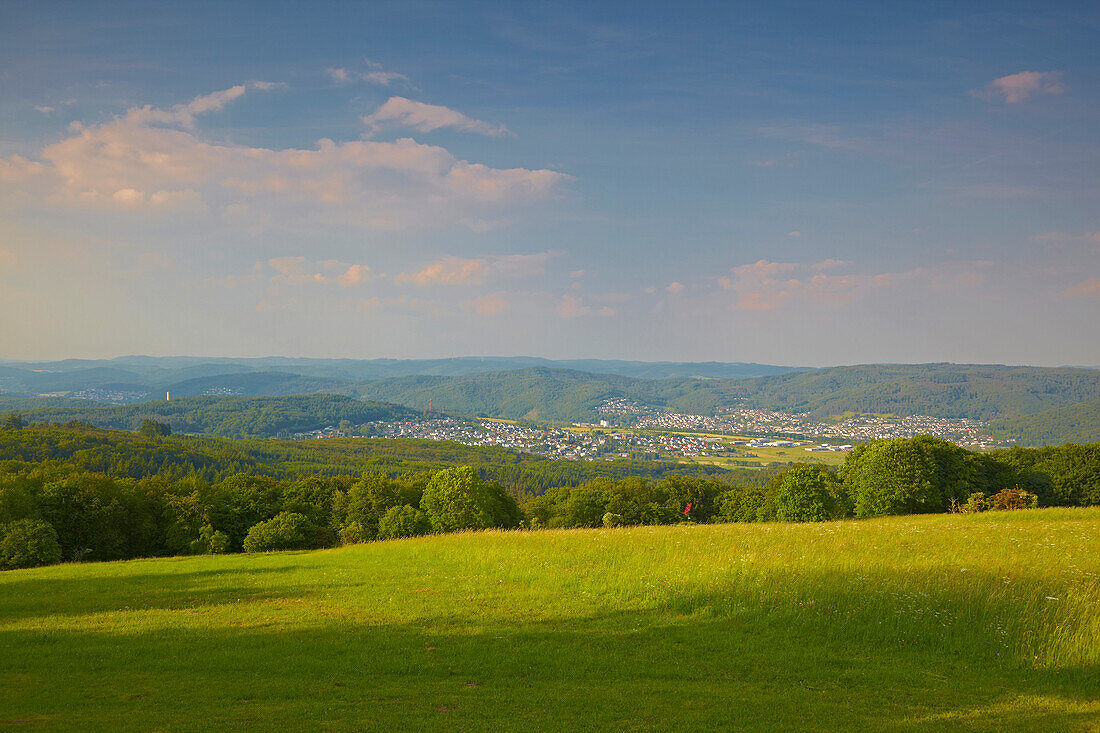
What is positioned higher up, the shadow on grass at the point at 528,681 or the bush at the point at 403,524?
the shadow on grass at the point at 528,681

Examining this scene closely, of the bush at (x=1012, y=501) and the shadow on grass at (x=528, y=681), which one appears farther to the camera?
the bush at (x=1012, y=501)

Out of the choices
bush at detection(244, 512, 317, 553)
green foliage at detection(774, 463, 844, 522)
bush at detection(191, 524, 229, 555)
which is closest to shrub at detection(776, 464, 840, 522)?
green foliage at detection(774, 463, 844, 522)

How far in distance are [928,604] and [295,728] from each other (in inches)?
539

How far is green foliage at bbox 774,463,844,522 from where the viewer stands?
155ft

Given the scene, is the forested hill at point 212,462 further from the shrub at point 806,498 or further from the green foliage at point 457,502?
the shrub at point 806,498

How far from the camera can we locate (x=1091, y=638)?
11633mm

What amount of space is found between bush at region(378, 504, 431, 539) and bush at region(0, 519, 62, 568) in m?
20.9

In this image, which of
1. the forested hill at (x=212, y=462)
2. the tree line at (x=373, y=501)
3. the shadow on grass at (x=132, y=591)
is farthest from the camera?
the forested hill at (x=212, y=462)

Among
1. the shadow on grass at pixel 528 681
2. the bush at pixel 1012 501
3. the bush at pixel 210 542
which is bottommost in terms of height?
the bush at pixel 210 542

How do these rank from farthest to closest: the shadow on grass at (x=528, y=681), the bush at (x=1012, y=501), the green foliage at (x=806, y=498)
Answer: the green foliage at (x=806, y=498) → the bush at (x=1012, y=501) → the shadow on grass at (x=528, y=681)

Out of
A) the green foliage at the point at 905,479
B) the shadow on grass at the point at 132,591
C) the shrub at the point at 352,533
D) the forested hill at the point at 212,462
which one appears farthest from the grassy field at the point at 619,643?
the forested hill at the point at 212,462

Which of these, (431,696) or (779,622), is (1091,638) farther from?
(431,696)

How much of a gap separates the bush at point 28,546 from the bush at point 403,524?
68.7ft

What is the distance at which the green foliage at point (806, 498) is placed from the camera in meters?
47.3
